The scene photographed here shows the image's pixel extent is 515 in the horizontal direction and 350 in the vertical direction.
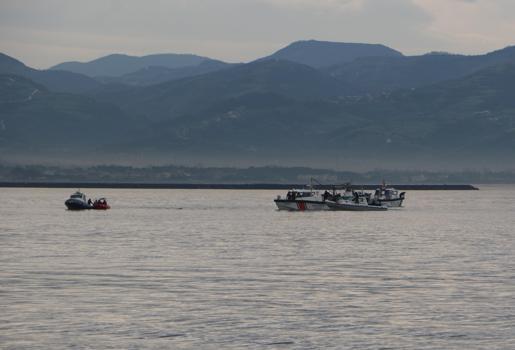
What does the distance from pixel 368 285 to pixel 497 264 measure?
23019 millimetres

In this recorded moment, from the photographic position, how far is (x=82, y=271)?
8256cm

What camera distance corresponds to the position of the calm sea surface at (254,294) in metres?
52.7

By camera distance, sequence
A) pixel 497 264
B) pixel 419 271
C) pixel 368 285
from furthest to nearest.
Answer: pixel 497 264 < pixel 419 271 < pixel 368 285

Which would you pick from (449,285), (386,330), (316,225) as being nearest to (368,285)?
(449,285)

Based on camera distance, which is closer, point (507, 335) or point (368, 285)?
point (507, 335)

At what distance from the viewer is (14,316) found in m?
58.1

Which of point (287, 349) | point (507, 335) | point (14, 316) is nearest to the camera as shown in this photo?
point (287, 349)

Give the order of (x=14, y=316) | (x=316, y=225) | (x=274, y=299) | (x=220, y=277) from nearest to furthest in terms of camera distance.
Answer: (x=14, y=316) < (x=274, y=299) < (x=220, y=277) < (x=316, y=225)

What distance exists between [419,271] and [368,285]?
12740mm

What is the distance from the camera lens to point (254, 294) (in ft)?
226

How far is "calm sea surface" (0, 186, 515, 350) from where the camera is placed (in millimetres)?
52656

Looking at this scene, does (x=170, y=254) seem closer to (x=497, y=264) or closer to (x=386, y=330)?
(x=497, y=264)

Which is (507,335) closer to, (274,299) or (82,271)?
(274,299)

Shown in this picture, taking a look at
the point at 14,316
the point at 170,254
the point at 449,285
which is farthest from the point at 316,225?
the point at 14,316
